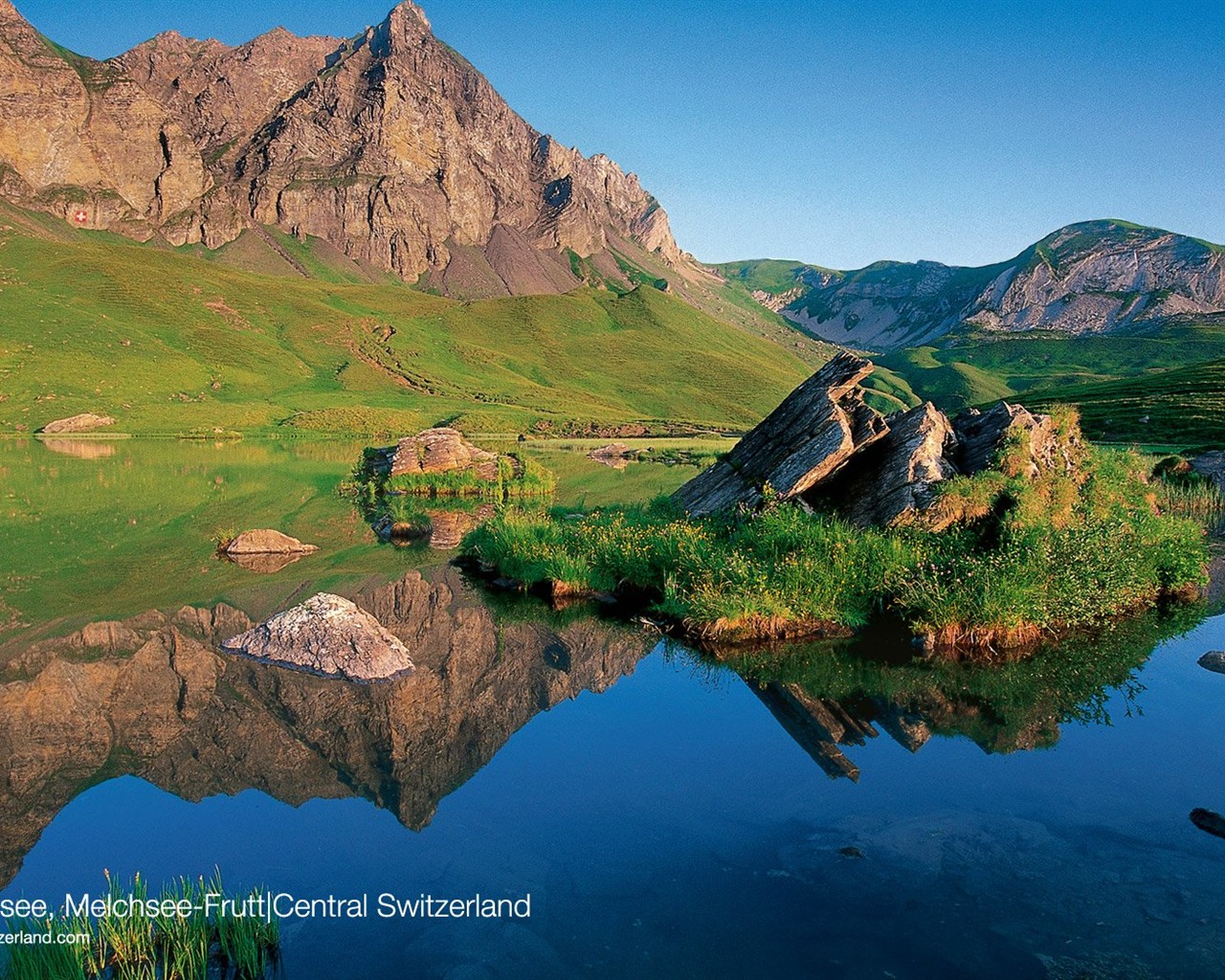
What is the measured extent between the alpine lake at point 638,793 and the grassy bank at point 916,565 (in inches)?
46.7

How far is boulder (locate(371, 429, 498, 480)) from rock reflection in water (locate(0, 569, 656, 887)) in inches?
1418

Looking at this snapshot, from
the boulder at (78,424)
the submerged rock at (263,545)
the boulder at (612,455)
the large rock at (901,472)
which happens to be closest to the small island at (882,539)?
the large rock at (901,472)

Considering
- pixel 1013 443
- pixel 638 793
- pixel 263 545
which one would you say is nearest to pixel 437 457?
pixel 263 545

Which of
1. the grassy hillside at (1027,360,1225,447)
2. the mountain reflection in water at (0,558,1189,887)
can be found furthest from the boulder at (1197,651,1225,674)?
the grassy hillside at (1027,360,1225,447)

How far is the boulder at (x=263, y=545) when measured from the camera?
31.2 metres

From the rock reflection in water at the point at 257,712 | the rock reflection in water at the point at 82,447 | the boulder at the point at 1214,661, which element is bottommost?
the rock reflection in water at the point at 82,447

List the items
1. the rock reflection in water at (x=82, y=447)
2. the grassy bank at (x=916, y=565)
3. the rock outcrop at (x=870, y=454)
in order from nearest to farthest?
the grassy bank at (x=916, y=565) → the rock outcrop at (x=870, y=454) → the rock reflection in water at (x=82, y=447)

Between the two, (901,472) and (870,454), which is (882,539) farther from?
(870,454)

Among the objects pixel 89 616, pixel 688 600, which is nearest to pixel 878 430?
pixel 688 600

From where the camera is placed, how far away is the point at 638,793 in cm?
1291

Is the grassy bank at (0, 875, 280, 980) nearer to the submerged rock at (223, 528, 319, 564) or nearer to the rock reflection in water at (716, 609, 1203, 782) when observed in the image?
the rock reflection in water at (716, 609, 1203, 782)

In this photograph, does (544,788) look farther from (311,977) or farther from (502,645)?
(502,645)

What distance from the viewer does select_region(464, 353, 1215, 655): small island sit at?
20953 mm

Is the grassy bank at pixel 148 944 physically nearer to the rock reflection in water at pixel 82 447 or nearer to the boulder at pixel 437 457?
the boulder at pixel 437 457
